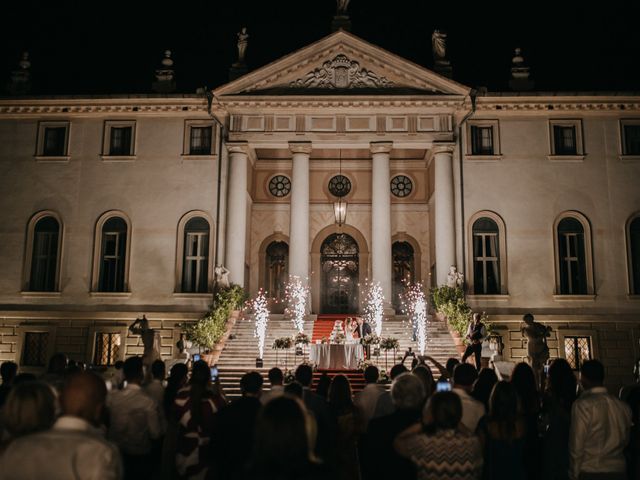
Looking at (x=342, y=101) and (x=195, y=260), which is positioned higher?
(x=342, y=101)

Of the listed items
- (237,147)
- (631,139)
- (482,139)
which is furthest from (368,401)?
(631,139)

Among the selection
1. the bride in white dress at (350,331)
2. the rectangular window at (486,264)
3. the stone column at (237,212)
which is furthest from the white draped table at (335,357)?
the rectangular window at (486,264)

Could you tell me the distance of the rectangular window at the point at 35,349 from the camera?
27.5 m

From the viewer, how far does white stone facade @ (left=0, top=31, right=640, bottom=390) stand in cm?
2764

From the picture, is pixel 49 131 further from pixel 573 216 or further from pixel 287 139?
pixel 573 216

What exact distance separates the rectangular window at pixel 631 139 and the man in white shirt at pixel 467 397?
2445 cm

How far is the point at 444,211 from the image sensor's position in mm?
28078

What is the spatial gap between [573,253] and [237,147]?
1591 cm

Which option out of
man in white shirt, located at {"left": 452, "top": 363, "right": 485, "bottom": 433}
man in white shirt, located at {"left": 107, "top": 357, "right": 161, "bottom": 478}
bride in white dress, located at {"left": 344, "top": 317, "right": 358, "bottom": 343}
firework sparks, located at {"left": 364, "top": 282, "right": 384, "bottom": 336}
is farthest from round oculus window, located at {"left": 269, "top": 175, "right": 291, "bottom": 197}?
man in white shirt, located at {"left": 107, "top": 357, "right": 161, "bottom": 478}

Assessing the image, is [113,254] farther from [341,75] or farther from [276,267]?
[341,75]

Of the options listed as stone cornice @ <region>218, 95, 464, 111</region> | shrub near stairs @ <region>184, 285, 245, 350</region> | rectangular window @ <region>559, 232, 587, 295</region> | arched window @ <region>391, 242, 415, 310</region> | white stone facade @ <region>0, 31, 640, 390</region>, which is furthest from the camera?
arched window @ <region>391, 242, 415, 310</region>

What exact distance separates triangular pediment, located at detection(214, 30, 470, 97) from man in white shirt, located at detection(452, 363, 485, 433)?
22181mm

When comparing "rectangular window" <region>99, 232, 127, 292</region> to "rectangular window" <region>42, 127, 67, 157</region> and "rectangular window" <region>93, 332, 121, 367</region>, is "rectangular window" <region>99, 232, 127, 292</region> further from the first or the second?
"rectangular window" <region>42, 127, 67, 157</region>

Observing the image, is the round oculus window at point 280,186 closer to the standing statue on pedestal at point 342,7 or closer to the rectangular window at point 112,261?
Answer: the rectangular window at point 112,261
